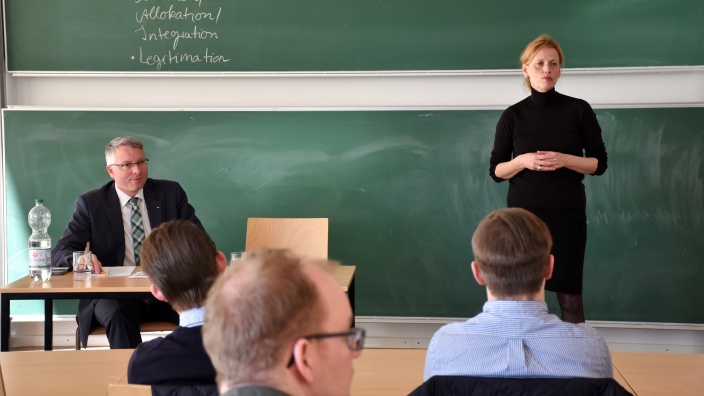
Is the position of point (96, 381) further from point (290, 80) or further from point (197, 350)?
point (290, 80)

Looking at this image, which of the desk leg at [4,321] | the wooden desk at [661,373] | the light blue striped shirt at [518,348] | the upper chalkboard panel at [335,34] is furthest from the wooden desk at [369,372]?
the upper chalkboard panel at [335,34]

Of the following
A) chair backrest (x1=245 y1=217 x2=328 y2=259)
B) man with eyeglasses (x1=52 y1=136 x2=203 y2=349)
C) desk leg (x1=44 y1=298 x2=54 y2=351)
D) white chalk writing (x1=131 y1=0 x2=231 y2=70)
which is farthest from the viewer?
white chalk writing (x1=131 y1=0 x2=231 y2=70)

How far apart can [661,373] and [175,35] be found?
3993 mm

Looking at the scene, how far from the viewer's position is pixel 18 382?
2.19 metres

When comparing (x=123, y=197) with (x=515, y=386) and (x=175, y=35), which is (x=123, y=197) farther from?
(x=515, y=386)

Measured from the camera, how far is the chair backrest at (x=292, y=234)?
439 centimetres

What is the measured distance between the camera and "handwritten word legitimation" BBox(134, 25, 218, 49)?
5.20 meters

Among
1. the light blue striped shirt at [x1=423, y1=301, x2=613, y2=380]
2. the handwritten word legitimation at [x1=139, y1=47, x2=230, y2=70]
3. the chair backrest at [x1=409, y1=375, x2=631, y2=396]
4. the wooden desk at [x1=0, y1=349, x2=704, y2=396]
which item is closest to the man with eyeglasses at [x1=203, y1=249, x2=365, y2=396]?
the chair backrest at [x1=409, y1=375, x2=631, y2=396]

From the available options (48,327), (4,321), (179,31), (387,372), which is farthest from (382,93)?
(387,372)

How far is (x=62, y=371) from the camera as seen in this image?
2.28 metres

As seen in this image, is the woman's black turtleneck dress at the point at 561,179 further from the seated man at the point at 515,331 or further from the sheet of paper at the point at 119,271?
the sheet of paper at the point at 119,271

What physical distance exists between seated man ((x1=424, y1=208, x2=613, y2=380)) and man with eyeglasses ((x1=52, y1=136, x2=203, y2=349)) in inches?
96.5

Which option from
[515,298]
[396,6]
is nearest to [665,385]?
[515,298]

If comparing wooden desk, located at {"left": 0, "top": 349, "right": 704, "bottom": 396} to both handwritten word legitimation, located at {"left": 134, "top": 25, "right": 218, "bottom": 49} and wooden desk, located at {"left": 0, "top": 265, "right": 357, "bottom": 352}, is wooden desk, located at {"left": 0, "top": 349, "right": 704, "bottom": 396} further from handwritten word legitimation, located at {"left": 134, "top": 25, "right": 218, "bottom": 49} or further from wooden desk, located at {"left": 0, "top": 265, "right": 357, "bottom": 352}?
handwritten word legitimation, located at {"left": 134, "top": 25, "right": 218, "bottom": 49}
